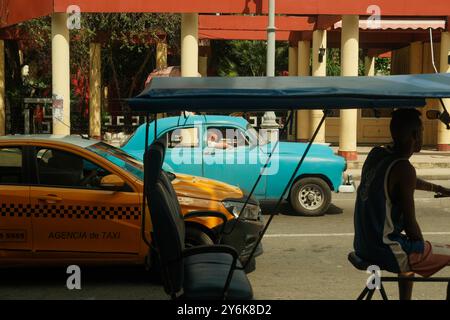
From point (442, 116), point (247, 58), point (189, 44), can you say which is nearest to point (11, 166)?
point (442, 116)

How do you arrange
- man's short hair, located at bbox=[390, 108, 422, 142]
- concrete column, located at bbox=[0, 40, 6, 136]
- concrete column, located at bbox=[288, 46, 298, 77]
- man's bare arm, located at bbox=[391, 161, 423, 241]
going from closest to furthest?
man's bare arm, located at bbox=[391, 161, 423, 241]
man's short hair, located at bbox=[390, 108, 422, 142]
concrete column, located at bbox=[0, 40, 6, 136]
concrete column, located at bbox=[288, 46, 298, 77]

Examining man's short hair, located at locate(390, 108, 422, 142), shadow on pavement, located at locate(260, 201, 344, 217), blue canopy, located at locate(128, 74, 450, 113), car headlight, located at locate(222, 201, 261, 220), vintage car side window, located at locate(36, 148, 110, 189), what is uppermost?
blue canopy, located at locate(128, 74, 450, 113)

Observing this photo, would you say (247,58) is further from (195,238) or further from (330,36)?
(195,238)

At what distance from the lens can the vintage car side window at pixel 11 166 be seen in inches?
285

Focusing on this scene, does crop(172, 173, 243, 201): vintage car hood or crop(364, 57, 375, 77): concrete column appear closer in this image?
crop(172, 173, 243, 201): vintage car hood

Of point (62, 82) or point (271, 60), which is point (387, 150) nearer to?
point (271, 60)

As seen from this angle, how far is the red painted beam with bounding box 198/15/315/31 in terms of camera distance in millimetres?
24500

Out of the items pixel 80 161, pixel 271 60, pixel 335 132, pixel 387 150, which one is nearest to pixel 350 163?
pixel 271 60

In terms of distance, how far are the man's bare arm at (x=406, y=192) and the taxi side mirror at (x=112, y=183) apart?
3238mm

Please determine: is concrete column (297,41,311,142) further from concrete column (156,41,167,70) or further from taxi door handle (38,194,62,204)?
taxi door handle (38,194,62,204)

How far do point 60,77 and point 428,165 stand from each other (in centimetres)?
1047

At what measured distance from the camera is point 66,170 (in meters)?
7.36

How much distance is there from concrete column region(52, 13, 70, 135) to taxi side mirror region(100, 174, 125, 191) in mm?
13122

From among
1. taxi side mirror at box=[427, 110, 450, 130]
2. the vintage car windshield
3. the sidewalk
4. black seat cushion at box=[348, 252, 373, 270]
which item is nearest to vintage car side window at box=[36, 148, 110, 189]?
black seat cushion at box=[348, 252, 373, 270]
